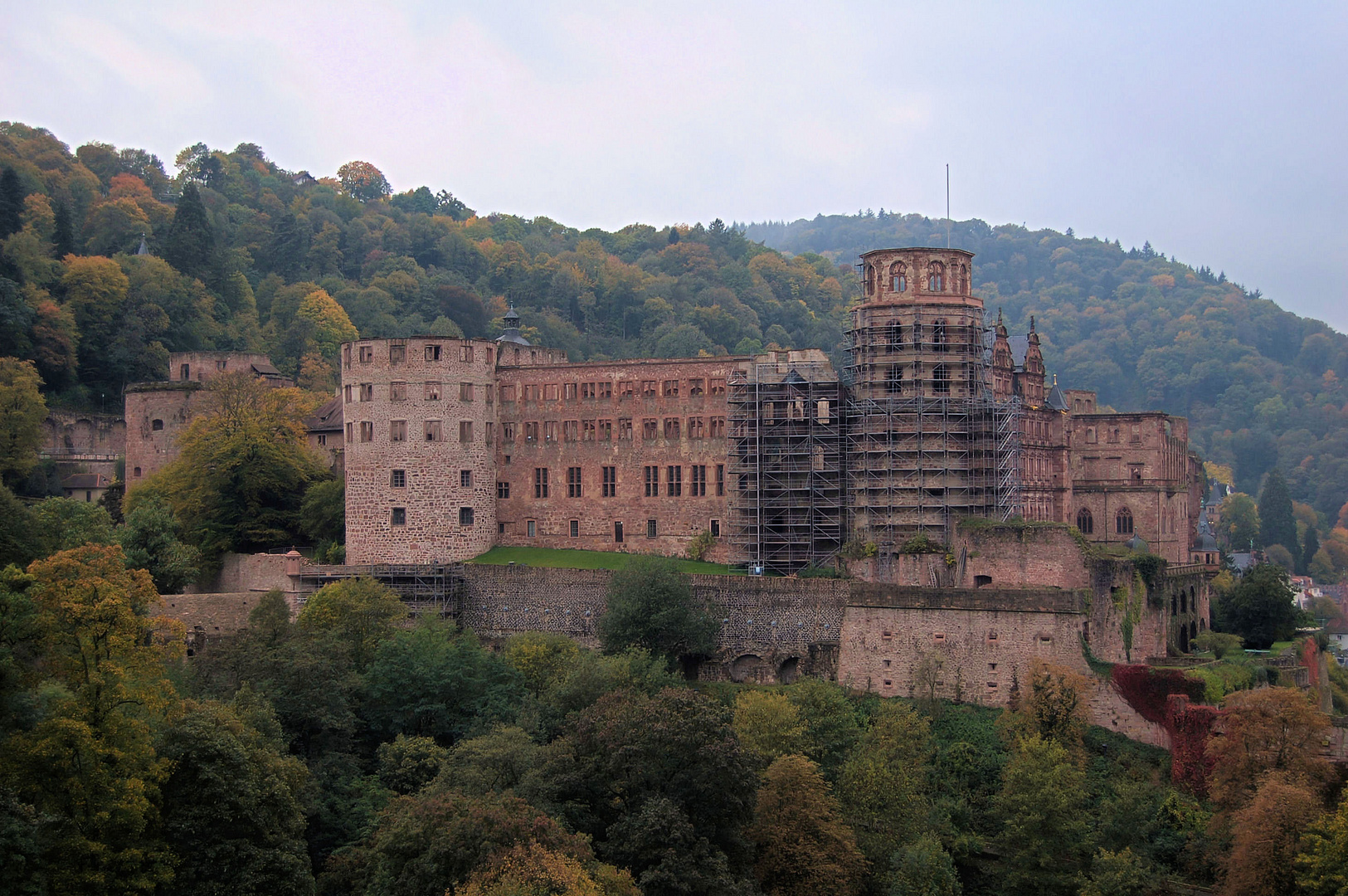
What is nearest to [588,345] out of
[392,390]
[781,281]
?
[781,281]

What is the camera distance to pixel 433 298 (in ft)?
368

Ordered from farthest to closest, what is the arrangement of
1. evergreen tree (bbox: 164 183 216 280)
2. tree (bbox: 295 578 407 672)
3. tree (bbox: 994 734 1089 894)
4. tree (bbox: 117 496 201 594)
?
evergreen tree (bbox: 164 183 216 280) → tree (bbox: 117 496 201 594) → tree (bbox: 295 578 407 672) → tree (bbox: 994 734 1089 894)

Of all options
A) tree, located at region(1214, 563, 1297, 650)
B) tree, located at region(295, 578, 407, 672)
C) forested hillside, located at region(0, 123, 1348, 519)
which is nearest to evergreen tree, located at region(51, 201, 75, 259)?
forested hillside, located at region(0, 123, 1348, 519)

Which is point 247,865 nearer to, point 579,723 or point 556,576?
point 579,723

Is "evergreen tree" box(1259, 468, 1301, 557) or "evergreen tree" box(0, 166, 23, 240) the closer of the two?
"evergreen tree" box(0, 166, 23, 240)

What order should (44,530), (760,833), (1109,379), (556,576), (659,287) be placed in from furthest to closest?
(1109,379) < (659,287) < (556,576) < (44,530) < (760,833)

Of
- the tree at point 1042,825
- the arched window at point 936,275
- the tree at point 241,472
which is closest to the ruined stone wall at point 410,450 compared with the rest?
the tree at point 241,472

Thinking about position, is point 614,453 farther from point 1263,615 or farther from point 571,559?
point 1263,615

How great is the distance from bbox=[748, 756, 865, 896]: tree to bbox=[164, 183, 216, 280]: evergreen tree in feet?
225

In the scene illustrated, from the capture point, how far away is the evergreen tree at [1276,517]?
123 meters

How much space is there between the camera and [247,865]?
35.1m

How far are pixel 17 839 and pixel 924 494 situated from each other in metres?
32.9

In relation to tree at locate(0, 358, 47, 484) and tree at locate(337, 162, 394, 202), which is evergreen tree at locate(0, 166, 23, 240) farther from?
tree at locate(337, 162, 394, 202)

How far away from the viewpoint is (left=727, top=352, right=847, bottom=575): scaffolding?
55969 millimetres
